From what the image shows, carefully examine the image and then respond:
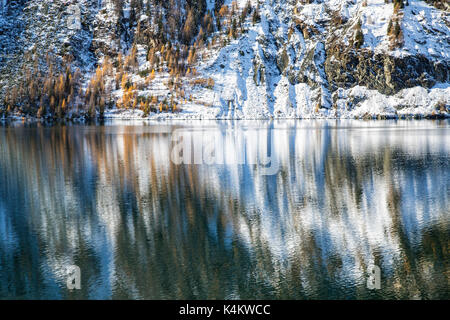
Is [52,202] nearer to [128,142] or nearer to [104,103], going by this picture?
[128,142]

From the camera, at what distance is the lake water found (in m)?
21.9

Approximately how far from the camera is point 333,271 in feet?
76.0

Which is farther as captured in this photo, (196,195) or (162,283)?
(196,195)

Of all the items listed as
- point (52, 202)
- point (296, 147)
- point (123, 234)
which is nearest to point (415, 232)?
point (123, 234)

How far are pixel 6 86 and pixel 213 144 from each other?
147 metres

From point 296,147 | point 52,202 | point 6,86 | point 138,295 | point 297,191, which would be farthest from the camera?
point 6,86

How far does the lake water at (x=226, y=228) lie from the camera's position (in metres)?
21.9

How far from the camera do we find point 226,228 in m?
30.1

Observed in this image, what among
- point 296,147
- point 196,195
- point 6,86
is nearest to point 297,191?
point 196,195

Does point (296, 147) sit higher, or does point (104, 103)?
point (104, 103)

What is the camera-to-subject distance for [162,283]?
21781 millimetres

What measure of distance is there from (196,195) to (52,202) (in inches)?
478

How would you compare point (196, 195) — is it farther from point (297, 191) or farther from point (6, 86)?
point (6, 86)

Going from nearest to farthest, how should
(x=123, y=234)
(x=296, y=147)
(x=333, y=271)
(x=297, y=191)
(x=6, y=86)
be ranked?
1. (x=333, y=271)
2. (x=123, y=234)
3. (x=297, y=191)
4. (x=296, y=147)
5. (x=6, y=86)
